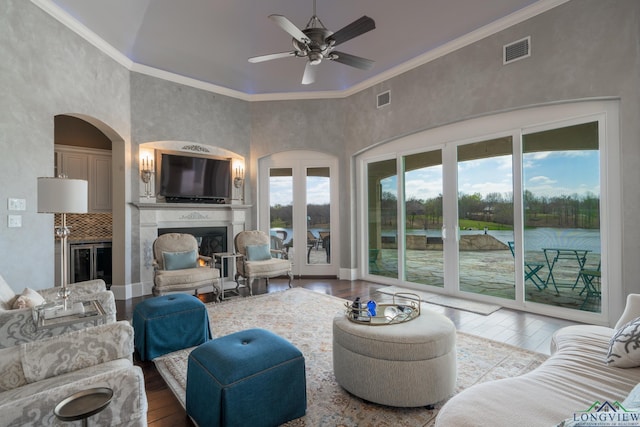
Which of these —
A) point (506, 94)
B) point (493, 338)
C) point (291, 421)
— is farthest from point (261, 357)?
point (506, 94)

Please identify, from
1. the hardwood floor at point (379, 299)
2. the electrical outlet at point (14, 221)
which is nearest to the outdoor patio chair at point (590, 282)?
the hardwood floor at point (379, 299)

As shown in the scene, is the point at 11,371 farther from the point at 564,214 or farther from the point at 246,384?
the point at 564,214

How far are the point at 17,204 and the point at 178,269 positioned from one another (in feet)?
6.48

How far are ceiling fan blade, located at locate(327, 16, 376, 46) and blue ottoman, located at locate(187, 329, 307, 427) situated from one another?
2.82 metres

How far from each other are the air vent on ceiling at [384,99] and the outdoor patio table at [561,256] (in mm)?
3341

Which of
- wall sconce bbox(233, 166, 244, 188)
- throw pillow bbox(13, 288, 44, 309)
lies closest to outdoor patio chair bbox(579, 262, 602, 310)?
throw pillow bbox(13, 288, 44, 309)

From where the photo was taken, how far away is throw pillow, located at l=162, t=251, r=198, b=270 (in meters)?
4.67

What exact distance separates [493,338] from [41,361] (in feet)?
11.9

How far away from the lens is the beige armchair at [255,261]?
5218 mm

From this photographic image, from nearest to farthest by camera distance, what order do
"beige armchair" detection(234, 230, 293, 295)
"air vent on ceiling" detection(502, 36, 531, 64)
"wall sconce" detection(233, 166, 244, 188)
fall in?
"air vent on ceiling" detection(502, 36, 531, 64)
"beige armchair" detection(234, 230, 293, 295)
"wall sconce" detection(233, 166, 244, 188)

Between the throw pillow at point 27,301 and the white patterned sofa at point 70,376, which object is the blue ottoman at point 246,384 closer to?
the white patterned sofa at point 70,376

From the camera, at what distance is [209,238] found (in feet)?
20.3

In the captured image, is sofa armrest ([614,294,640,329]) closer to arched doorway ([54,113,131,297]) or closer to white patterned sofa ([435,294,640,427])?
white patterned sofa ([435,294,640,427])

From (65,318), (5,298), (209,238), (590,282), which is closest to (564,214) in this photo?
(590,282)
